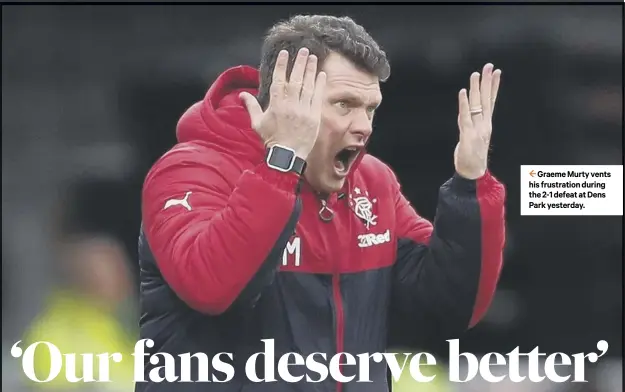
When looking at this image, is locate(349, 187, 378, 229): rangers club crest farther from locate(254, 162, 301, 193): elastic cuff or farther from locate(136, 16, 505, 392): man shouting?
locate(254, 162, 301, 193): elastic cuff

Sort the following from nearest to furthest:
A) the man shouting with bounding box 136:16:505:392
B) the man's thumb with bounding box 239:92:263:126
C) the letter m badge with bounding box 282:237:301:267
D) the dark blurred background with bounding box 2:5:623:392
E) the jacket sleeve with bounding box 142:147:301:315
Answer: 1. the jacket sleeve with bounding box 142:147:301:315
2. the man's thumb with bounding box 239:92:263:126
3. the man shouting with bounding box 136:16:505:392
4. the letter m badge with bounding box 282:237:301:267
5. the dark blurred background with bounding box 2:5:623:392

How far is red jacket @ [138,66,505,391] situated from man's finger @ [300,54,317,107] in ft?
0.67

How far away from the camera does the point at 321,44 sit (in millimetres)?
2350

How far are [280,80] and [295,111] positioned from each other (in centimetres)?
9

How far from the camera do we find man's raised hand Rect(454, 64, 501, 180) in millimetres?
2369

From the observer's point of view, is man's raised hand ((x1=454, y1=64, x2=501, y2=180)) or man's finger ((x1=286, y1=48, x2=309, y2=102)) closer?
man's finger ((x1=286, y1=48, x2=309, y2=102))

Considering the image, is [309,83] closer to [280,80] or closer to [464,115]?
[280,80]

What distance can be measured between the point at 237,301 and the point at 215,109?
51 centimetres

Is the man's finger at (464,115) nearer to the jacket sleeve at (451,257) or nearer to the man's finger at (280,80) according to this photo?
the jacket sleeve at (451,257)

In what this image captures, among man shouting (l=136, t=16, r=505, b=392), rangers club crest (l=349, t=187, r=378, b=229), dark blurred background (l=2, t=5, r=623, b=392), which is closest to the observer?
man shouting (l=136, t=16, r=505, b=392)

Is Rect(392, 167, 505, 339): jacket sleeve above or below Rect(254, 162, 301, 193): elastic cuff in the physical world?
below

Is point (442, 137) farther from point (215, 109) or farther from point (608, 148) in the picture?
point (215, 109)

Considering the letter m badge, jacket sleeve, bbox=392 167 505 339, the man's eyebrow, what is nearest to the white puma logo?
the letter m badge

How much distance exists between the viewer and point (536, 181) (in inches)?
109
